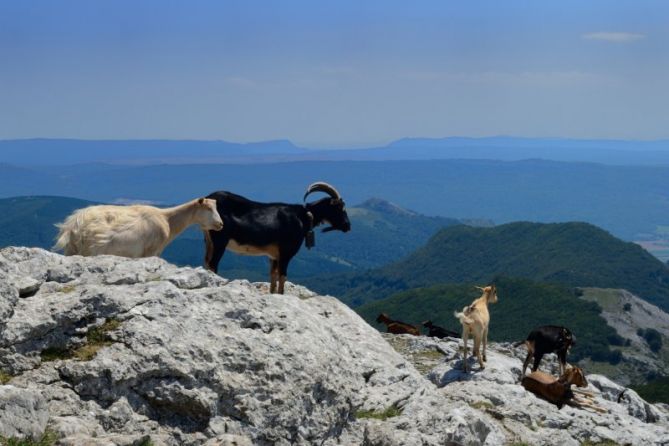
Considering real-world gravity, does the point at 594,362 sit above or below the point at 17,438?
below

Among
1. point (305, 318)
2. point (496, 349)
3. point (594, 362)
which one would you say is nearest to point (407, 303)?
point (594, 362)

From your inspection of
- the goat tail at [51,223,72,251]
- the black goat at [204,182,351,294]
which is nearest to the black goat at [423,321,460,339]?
the black goat at [204,182,351,294]

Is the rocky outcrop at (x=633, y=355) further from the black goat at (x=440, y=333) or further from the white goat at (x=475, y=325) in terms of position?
the white goat at (x=475, y=325)

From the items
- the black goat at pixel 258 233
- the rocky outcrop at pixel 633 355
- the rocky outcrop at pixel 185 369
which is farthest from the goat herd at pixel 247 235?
the rocky outcrop at pixel 633 355

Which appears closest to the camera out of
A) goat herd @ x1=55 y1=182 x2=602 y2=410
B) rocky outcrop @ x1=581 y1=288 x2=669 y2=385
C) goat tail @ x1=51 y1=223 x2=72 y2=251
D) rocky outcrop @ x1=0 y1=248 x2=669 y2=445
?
rocky outcrop @ x1=0 y1=248 x2=669 y2=445

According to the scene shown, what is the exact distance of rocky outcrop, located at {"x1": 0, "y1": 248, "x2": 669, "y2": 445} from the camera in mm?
11914

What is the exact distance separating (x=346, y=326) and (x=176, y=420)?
24.6 ft

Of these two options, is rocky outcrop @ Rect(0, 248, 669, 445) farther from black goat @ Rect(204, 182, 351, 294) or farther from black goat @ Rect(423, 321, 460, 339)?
black goat @ Rect(423, 321, 460, 339)

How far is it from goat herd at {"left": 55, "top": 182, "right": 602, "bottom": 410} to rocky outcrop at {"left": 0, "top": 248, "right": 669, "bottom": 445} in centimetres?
234

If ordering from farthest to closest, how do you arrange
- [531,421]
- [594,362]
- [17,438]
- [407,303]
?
1. [407,303]
2. [594,362]
3. [531,421]
4. [17,438]

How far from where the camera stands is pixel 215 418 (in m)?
12.7

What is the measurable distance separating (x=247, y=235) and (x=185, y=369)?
395 inches

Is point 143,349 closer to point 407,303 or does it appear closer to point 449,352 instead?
point 449,352

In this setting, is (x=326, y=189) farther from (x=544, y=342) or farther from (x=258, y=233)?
(x=544, y=342)
